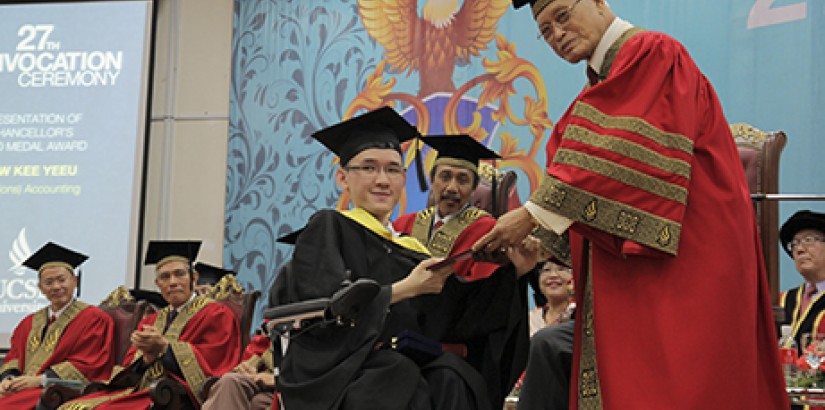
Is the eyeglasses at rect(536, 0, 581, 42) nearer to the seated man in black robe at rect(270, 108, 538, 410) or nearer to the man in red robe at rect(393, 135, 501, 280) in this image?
the seated man in black robe at rect(270, 108, 538, 410)

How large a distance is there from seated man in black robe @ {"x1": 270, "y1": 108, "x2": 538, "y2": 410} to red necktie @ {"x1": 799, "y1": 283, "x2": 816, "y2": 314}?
112 inches

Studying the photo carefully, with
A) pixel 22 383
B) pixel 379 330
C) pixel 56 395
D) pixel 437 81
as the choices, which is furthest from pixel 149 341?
pixel 379 330

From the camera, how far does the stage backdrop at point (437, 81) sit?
6633 mm

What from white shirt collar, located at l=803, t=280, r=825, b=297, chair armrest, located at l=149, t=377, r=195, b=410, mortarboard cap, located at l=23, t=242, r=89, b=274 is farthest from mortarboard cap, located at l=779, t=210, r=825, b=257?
mortarboard cap, located at l=23, t=242, r=89, b=274

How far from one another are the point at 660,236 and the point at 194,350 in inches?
161

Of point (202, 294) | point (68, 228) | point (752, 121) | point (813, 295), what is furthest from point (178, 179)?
point (813, 295)

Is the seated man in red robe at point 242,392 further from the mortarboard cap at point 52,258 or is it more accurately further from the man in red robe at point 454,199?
the mortarboard cap at point 52,258

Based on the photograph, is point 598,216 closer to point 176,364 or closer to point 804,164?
point 176,364

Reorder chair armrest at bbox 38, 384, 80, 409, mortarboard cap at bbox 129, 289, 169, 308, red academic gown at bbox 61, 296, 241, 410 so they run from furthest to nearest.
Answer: mortarboard cap at bbox 129, 289, 169, 308, chair armrest at bbox 38, 384, 80, 409, red academic gown at bbox 61, 296, 241, 410

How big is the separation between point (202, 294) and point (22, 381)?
4.28 feet

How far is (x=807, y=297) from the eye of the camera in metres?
5.56

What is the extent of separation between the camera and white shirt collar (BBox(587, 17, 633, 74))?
9.34 ft

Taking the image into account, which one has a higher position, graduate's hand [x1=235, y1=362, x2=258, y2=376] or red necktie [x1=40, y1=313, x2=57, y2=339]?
red necktie [x1=40, y1=313, x2=57, y2=339]

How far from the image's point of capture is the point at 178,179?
8.51 m
